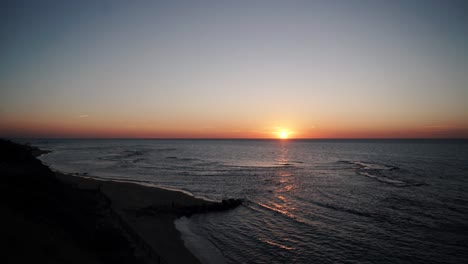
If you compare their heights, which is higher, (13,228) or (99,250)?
(13,228)

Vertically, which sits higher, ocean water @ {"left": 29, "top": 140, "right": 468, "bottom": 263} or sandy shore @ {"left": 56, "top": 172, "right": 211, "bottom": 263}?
sandy shore @ {"left": 56, "top": 172, "right": 211, "bottom": 263}

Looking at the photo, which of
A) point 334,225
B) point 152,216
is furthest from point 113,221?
point 334,225

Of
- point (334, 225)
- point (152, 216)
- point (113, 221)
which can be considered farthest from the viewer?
point (152, 216)

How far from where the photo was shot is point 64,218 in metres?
14.9

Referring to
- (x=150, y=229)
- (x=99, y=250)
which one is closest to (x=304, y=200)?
(x=150, y=229)

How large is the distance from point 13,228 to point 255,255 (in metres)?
13.7

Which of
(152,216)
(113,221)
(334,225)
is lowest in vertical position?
(334,225)

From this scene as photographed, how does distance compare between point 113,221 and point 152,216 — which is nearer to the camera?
point 113,221

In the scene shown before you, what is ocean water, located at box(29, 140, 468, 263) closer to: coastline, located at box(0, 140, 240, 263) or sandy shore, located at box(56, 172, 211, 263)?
sandy shore, located at box(56, 172, 211, 263)

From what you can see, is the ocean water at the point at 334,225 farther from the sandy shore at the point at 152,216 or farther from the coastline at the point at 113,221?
the coastline at the point at 113,221

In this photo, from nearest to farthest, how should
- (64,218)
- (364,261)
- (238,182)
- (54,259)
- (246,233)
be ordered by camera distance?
(54,259), (64,218), (364,261), (246,233), (238,182)

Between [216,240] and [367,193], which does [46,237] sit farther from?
[367,193]

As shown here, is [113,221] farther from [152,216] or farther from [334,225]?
[334,225]

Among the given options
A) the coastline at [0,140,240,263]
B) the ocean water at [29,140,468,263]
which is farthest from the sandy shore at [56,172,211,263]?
the ocean water at [29,140,468,263]
